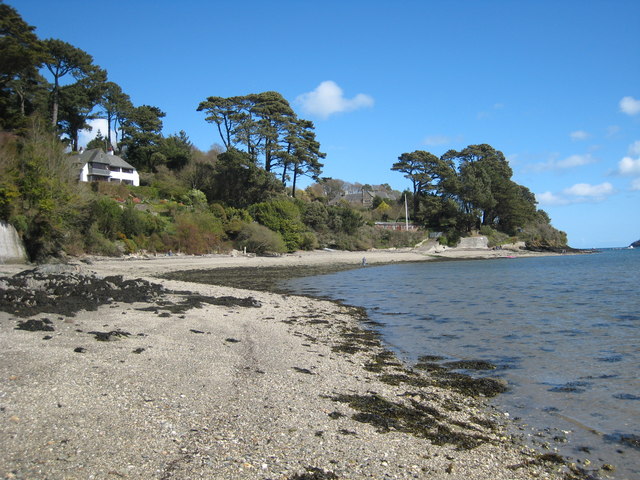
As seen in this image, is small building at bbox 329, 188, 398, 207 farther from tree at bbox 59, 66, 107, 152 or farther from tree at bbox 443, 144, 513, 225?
tree at bbox 59, 66, 107, 152

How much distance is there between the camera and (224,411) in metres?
4.85

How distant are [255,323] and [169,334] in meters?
2.74

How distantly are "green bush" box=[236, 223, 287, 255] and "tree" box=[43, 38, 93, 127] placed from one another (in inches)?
1032

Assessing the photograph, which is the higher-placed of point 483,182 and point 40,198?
point 483,182

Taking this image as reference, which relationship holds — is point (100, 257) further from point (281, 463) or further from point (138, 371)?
point (281, 463)

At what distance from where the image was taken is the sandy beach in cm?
371

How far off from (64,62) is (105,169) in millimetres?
12660

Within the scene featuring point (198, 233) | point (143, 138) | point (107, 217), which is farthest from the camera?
point (143, 138)

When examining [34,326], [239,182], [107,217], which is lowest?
[34,326]

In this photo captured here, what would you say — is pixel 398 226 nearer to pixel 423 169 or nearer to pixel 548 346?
pixel 423 169

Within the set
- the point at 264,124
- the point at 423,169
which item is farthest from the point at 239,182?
the point at 423,169

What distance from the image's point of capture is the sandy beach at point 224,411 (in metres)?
3.71

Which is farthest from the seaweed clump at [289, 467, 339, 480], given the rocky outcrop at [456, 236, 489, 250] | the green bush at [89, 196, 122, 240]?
the rocky outcrop at [456, 236, 489, 250]

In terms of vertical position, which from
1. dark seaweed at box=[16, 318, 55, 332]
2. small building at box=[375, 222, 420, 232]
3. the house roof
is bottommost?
dark seaweed at box=[16, 318, 55, 332]
